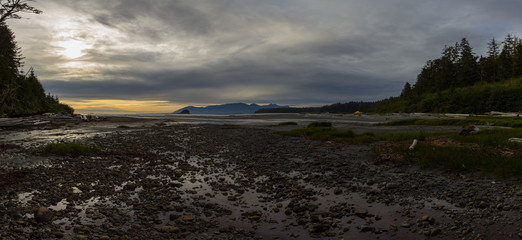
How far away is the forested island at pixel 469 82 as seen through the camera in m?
83.3

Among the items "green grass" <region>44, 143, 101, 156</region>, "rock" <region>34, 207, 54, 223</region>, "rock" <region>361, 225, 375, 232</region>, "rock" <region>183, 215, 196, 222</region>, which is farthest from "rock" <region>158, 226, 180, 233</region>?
"green grass" <region>44, 143, 101, 156</region>

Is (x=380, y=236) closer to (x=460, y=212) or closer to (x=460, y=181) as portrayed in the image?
(x=460, y=212)

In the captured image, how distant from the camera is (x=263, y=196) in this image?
9883mm

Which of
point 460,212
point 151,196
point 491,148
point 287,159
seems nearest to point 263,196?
point 151,196

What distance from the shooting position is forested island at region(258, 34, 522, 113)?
83.3 m

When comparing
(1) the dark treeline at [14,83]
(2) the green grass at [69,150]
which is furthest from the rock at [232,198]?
(1) the dark treeline at [14,83]

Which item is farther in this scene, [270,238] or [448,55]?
[448,55]

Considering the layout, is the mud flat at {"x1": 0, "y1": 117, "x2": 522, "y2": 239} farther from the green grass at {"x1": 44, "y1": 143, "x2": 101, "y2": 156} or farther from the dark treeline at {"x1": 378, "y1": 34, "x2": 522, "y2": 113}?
the dark treeline at {"x1": 378, "y1": 34, "x2": 522, "y2": 113}

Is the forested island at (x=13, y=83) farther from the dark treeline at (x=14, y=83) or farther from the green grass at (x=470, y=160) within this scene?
the green grass at (x=470, y=160)

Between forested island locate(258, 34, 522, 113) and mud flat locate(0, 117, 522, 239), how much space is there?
313 feet

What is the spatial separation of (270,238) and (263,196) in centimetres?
320

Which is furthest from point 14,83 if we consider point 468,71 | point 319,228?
point 468,71

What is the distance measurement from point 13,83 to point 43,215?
38.8m

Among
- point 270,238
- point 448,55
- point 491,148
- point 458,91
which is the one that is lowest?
point 270,238
